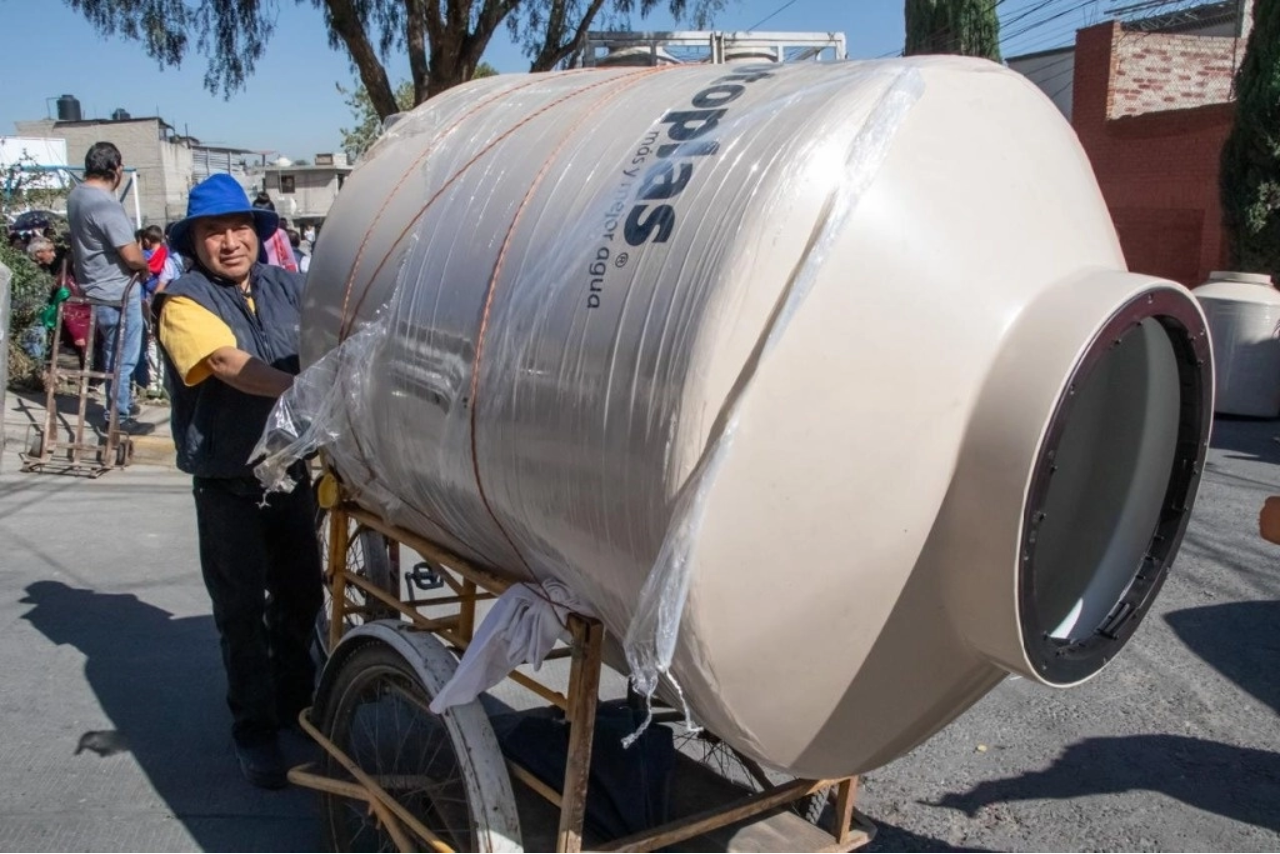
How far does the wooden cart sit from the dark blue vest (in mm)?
462

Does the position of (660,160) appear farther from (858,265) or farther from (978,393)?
(978,393)

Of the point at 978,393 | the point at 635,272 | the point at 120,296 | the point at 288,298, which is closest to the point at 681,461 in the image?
the point at 635,272

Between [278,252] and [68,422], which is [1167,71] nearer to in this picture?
[278,252]

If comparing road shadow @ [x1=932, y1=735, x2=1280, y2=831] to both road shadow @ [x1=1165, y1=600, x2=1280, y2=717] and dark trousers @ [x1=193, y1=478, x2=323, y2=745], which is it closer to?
road shadow @ [x1=1165, y1=600, x2=1280, y2=717]

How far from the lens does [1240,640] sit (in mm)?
4840

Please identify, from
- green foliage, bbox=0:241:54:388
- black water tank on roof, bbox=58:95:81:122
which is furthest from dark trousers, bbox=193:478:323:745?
black water tank on roof, bbox=58:95:81:122

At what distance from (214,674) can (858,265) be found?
3598 millimetres

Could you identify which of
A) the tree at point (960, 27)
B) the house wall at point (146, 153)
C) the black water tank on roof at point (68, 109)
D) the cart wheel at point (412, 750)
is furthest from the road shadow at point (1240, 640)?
the black water tank on roof at point (68, 109)

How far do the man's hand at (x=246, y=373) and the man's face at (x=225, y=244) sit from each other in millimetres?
366

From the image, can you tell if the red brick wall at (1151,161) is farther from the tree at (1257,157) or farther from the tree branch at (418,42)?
the tree branch at (418,42)

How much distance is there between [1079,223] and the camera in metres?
2.04

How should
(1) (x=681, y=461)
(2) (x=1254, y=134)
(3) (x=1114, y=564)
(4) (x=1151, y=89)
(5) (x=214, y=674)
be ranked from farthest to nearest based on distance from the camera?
1. (4) (x=1151, y=89)
2. (2) (x=1254, y=134)
3. (5) (x=214, y=674)
4. (3) (x=1114, y=564)
5. (1) (x=681, y=461)

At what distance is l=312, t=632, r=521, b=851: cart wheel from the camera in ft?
7.55

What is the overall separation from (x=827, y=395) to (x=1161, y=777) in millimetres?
2679
